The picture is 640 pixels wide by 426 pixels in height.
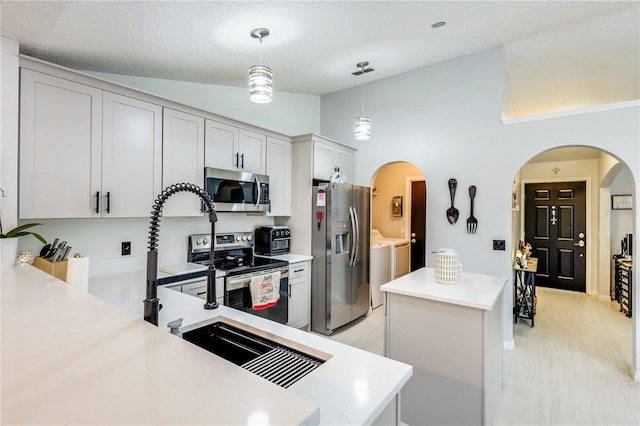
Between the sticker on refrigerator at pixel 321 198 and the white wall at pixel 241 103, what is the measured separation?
3.25ft

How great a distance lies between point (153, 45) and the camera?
7.73ft

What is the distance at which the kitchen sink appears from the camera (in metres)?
1.04

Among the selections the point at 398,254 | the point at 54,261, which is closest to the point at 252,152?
the point at 54,261

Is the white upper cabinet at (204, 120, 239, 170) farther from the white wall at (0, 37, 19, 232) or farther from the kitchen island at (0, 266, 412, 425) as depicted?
the kitchen island at (0, 266, 412, 425)

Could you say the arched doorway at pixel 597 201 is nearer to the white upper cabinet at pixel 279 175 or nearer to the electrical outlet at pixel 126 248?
the white upper cabinet at pixel 279 175

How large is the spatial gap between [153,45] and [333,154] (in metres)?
2.34

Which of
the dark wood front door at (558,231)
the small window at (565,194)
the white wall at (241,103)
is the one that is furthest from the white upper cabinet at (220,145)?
the small window at (565,194)

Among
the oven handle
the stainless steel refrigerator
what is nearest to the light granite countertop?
the stainless steel refrigerator

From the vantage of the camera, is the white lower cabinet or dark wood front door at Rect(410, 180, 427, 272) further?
dark wood front door at Rect(410, 180, 427, 272)

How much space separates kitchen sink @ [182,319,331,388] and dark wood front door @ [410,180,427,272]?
5228 millimetres

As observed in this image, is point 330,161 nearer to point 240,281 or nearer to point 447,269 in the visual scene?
point 240,281

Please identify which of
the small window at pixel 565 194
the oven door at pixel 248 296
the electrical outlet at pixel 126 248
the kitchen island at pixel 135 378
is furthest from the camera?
the small window at pixel 565 194

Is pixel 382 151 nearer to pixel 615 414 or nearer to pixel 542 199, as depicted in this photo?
pixel 615 414

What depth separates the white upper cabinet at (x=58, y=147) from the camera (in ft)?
6.56
